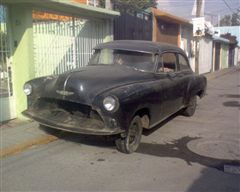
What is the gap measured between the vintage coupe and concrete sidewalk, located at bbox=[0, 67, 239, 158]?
595mm

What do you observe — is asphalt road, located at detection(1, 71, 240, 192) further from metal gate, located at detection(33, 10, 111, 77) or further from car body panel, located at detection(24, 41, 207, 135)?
metal gate, located at detection(33, 10, 111, 77)

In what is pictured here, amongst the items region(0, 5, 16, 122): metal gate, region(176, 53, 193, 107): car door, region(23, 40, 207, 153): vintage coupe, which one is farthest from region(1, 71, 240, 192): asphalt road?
region(0, 5, 16, 122): metal gate

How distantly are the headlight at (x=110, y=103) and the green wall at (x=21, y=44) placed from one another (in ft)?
10.3

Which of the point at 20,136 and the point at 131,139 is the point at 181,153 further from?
the point at 20,136

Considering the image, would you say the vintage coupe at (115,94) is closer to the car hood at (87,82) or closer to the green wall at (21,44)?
the car hood at (87,82)

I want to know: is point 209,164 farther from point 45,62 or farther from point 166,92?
point 45,62

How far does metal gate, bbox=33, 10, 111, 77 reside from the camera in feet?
27.3

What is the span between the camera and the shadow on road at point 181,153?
18.2ft

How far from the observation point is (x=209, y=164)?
5480 mm

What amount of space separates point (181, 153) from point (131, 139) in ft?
3.00

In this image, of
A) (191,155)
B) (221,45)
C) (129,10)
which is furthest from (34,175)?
(221,45)

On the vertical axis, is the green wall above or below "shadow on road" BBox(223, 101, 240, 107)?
above

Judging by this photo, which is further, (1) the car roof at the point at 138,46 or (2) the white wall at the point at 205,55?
(2) the white wall at the point at 205,55

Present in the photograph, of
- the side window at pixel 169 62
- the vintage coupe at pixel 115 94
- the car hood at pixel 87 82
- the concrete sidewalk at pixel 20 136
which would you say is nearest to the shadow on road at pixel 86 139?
the concrete sidewalk at pixel 20 136
